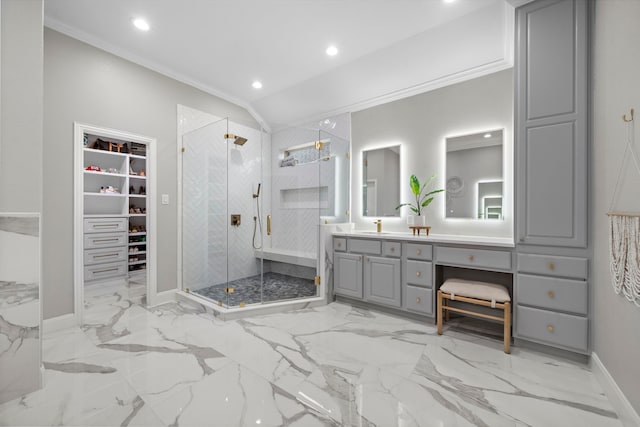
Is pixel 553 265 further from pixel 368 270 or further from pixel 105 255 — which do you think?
pixel 105 255

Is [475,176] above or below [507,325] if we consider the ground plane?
above

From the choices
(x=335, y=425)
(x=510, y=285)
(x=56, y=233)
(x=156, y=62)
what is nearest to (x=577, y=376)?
(x=510, y=285)

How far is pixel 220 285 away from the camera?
10.3 feet

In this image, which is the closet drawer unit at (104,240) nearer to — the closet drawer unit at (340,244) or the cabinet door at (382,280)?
the closet drawer unit at (340,244)

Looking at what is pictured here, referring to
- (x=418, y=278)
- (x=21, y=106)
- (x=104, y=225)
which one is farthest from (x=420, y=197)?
(x=104, y=225)

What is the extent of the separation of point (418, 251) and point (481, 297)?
0.64m

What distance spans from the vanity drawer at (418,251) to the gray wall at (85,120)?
9.16 ft

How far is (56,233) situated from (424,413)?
3.29 m

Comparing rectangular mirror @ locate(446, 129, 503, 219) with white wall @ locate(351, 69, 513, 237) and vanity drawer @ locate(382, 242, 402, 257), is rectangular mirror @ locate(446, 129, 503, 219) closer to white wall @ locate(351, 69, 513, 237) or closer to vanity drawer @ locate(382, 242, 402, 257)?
white wall @ locate(351, 69, 513, 237)

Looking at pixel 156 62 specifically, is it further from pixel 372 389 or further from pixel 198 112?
pixel 372 389

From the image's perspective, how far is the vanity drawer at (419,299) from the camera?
2508 millimetres

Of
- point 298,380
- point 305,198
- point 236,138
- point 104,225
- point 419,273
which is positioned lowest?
point 298,380

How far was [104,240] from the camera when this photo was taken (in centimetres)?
425

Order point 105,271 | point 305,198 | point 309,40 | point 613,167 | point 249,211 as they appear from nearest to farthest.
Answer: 1. point 613,167
2. point 309,40
3. point 249,211
4. point 305,198
5. point 105,271
